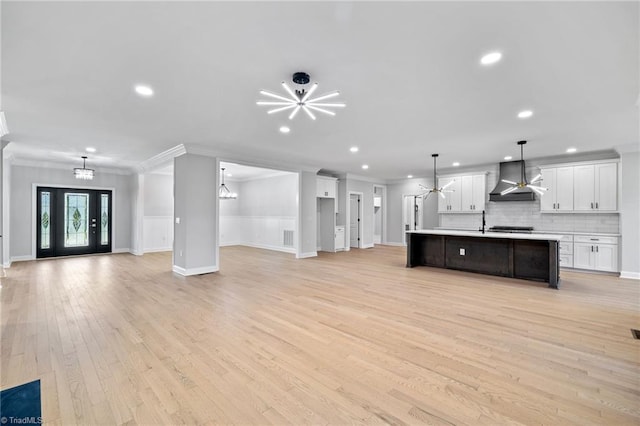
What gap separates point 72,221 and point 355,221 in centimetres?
894

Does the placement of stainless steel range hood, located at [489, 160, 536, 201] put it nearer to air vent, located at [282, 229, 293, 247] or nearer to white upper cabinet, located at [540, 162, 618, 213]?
white upper cabinet, located at [540, 162, 618, 213]

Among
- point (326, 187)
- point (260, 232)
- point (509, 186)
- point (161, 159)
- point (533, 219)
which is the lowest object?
point (260, 232)

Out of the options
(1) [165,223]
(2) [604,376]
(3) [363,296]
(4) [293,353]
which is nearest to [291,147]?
(3) [363,296]

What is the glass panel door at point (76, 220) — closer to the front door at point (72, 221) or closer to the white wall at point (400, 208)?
the front door at point (72, 221)

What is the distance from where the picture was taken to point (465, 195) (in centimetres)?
862

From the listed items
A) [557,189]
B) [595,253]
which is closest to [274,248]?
[557,189]

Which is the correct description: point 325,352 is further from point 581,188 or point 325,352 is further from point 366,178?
point 366,178

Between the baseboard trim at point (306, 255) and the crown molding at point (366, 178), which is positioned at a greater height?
the crown molding at point (366, 178)

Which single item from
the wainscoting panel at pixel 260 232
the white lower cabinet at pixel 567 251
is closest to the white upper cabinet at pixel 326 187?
the wainscoting panel at pixel 260 232

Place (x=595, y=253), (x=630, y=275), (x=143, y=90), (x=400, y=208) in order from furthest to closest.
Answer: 1. (x=400, y=208)
2. (x=595, y=253)
3. (x=630, y=275)
4. (x=143, y=90)

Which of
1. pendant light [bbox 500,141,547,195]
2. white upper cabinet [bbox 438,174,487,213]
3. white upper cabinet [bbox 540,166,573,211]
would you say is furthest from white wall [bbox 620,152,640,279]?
white upper cabinet [bbox 438,174,487,213]

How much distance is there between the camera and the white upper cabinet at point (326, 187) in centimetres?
946

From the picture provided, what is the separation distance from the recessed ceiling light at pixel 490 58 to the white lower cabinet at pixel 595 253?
595cm

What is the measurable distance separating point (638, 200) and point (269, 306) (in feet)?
24.0
